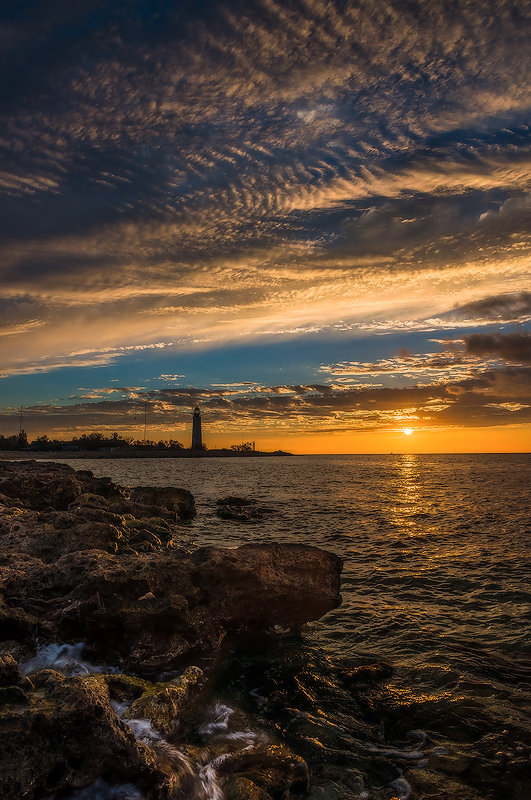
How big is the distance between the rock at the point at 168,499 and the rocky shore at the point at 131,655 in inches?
599

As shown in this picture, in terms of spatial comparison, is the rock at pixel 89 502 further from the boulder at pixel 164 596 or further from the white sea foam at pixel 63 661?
the white sea foam at pixel 63 661

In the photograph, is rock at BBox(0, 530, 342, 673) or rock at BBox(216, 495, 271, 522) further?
rock at BBox(216, 495, 271, 522)

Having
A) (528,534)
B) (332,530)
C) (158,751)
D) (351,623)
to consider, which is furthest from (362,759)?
(528,534)

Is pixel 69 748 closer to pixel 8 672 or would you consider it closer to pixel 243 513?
pixel 8 672

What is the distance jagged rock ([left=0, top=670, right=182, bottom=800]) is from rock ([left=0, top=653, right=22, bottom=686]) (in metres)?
0.45

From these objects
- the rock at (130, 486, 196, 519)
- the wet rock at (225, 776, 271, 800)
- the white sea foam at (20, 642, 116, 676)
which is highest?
the white sea foam at (20, 642, 116, 676)

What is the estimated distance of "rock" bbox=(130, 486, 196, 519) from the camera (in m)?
30.1

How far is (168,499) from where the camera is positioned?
101 ft

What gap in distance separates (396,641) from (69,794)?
7.72 meters

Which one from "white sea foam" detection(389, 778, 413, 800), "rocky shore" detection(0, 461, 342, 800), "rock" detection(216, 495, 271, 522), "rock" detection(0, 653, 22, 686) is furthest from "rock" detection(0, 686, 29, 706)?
"rock" detection(216, 495, 271, 522)

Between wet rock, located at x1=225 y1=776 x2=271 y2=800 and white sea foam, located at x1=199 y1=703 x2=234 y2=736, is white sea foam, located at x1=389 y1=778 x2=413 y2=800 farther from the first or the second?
Answer: white sea foam, located at x1=199 y1=703 x2=234 y2=736

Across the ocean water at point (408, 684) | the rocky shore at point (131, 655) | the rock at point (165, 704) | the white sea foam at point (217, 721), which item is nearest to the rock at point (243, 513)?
the ocean water at point (408, 684)

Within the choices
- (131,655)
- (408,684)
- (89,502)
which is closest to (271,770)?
(131,655)

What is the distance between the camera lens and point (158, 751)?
5.86 m
